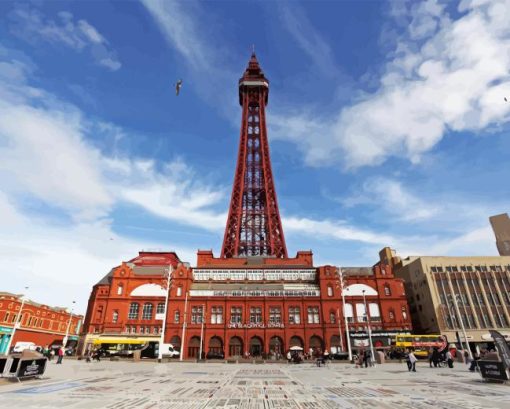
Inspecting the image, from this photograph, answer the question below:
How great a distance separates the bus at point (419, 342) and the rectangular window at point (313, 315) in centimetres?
1253

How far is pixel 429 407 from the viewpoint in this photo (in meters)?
8.23

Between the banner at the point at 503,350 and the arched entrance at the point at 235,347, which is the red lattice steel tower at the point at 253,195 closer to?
the arched entrance at the point at 235,347

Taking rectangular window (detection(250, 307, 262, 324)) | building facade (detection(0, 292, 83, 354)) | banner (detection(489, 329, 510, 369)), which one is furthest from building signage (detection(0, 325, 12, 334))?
banner (detection(489, 329, 510, 369))

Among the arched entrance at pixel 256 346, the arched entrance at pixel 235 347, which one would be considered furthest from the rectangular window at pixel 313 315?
the arched entrance at pixel 235 347

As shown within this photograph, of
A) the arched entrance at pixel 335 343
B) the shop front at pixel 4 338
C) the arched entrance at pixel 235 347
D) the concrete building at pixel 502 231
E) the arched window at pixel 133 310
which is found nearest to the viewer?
the arched entrance at pixel 335 343

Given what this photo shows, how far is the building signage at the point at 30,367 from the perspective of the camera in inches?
505

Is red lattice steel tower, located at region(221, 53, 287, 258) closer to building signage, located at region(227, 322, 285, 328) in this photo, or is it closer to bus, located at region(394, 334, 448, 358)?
building signage, located at region(227, 322, 285, 328)

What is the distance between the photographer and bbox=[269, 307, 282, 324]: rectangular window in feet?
163

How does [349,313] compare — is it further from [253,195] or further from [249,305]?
[253,195]

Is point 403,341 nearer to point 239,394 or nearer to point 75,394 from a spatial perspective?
point 239,394

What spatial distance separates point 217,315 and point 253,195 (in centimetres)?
2914

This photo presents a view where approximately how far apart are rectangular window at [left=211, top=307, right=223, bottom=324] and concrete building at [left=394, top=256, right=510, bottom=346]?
115 feet

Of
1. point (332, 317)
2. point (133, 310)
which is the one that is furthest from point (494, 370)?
point (133, 310)

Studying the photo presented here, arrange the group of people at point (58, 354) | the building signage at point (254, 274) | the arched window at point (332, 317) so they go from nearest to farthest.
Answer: the group of people at point (58, 354) → the arched window at point (332, 317) → the building signage at point (254, 274)
